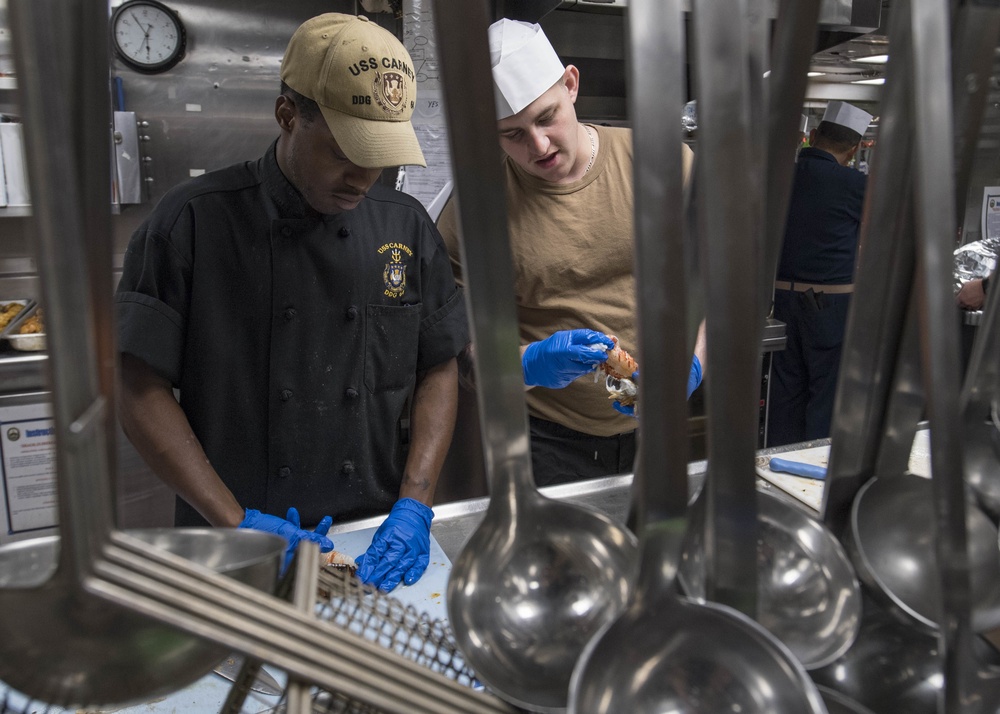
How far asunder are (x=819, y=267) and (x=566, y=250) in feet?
5.76

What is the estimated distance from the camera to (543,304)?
1.56m

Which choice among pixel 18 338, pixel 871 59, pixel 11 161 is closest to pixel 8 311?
pixel 18 338

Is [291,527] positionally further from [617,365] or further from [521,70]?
[521,70]

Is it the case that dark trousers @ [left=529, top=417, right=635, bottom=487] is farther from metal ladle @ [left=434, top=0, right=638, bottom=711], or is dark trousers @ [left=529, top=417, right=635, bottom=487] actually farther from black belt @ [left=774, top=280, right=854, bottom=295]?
black belt @ [left=774, top=280, right=854, bottom=295]

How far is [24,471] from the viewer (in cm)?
193

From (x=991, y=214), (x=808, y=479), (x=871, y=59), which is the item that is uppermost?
(x=871, y=59)

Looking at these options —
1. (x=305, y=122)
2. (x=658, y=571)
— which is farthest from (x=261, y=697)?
(x=305, y=122)

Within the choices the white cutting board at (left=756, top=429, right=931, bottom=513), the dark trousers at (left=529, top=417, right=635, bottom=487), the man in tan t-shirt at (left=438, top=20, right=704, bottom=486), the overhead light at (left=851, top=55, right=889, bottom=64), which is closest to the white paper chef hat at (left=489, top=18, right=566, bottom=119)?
the man in tan t-shirt at (left=438, top=20, right=704, bottom=486)

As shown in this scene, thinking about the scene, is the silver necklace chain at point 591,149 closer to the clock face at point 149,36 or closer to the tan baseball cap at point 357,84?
the tan baseball cap at point 357,84

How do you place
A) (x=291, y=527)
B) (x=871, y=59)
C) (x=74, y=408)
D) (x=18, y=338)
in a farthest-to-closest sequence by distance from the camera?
(x=871, y=59), (x=18, y=338), (x=291, y=527), (x=74, y=408)

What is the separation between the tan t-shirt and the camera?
154 cm

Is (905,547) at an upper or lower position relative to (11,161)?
lower

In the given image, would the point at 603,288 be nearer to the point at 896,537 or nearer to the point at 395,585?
the point at 395,585

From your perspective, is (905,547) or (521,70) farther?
(521,70)
